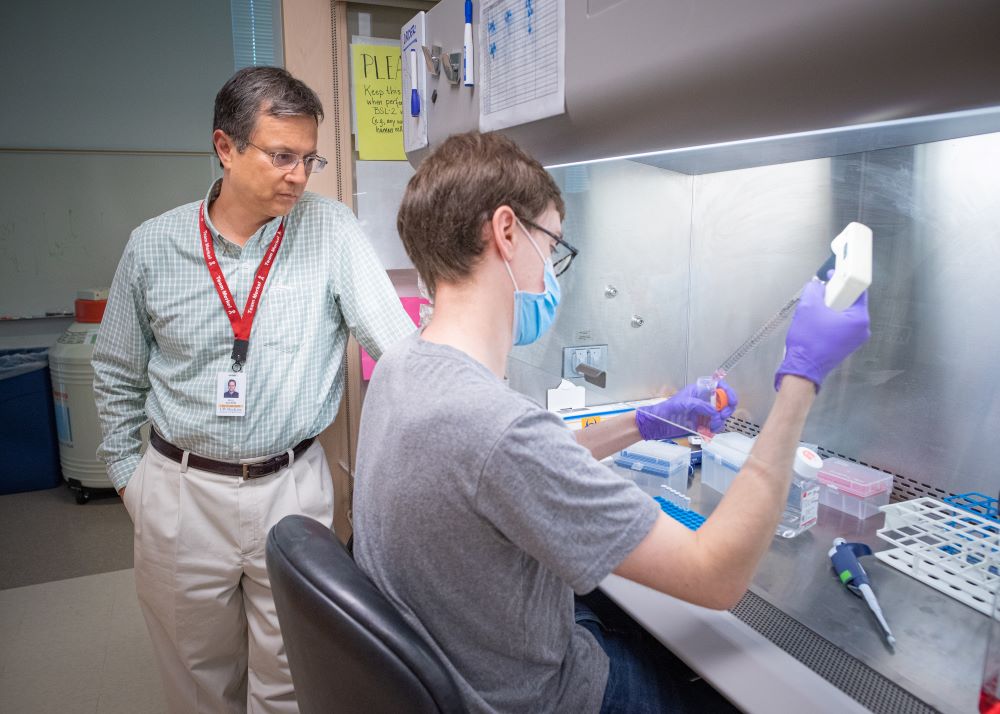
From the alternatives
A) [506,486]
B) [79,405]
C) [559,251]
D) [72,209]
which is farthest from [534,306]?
[72,209]

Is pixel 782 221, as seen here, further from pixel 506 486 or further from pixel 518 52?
pixel 506 486

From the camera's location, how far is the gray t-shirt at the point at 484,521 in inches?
27.2

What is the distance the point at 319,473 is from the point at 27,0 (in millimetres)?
3544

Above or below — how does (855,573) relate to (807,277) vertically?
below

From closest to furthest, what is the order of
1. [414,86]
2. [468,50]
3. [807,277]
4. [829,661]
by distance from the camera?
[829,661] → [807,277] → [468,50] → [414,86]

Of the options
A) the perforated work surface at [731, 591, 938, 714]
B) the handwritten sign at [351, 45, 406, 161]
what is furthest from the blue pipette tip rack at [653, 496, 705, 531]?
the handwritten sign at [351, 45, 406, 161]

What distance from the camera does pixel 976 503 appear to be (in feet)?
3.63

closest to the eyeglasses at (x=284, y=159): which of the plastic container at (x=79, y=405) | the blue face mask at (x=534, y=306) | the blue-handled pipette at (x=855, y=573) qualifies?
the blue face mask at (x=534, y=306)

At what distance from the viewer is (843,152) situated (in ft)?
4.05

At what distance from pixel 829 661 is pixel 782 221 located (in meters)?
0.91

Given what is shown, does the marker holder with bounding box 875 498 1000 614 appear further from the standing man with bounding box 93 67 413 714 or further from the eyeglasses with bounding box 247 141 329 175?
the eyeglasses with bounding box 247 141 329 175

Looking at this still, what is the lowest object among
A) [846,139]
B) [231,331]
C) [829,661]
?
[829,661]

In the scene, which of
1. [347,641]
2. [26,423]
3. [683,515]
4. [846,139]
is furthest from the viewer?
[26,423]

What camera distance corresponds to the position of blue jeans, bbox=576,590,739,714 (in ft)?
2.98
